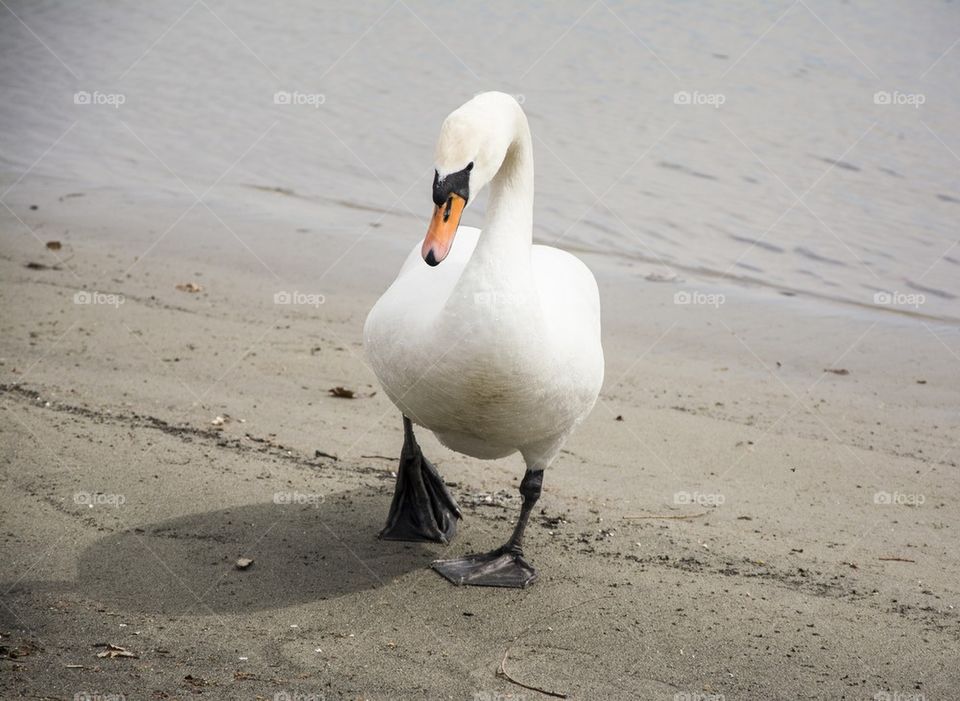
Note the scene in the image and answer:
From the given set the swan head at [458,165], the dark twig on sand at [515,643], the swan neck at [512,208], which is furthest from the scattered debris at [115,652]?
the swan neck at [512,208]

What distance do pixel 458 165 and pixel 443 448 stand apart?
2.73m

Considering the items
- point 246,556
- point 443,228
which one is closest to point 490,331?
point 443,228

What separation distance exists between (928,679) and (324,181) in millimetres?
8975

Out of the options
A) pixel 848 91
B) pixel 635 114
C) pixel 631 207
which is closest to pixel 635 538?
pixel 631 207

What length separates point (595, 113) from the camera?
14.4m

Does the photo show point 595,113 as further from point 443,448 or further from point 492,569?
point 492,569

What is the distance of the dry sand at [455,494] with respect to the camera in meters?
4.28

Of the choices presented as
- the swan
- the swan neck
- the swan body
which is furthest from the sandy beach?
the swan neck

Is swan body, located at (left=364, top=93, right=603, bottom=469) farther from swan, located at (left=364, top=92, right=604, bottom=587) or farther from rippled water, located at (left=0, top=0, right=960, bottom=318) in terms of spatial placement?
rippled water, located at (left=0, top=0, right=960, bottom=318)

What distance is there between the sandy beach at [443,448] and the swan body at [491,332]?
0.82 m

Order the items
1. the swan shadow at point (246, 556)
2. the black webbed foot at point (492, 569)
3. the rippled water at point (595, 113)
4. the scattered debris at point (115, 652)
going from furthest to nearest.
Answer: the rippled water at point (595, 113), the black webbed foot at point (492, 569), the swan shadow at point (246, 556), the scattered debris at point (115, 652)

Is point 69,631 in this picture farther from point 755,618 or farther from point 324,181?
point 324,181

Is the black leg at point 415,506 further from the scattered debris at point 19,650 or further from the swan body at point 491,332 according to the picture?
the scattered debris at point 19,650

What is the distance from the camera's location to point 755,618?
15.7 ft
